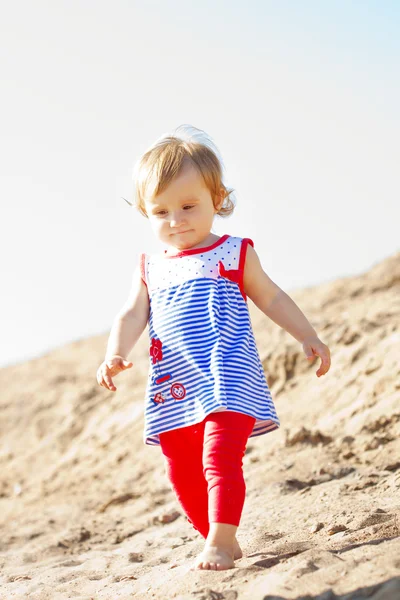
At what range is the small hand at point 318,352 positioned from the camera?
3387 millimetres

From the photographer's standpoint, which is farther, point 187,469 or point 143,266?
point 143,266

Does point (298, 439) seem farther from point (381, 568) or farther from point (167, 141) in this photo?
point (381, 568)

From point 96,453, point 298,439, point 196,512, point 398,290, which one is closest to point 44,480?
point 96,453

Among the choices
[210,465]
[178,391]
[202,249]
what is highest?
[202,249]

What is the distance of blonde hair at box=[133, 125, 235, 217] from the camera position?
11.1 feet

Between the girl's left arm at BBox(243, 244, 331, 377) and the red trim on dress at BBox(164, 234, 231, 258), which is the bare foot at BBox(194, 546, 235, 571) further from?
the red trim on dress at BBox(164, 234, 231, 258)

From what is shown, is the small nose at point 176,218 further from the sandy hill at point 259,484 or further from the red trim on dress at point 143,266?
the sandy hill at point 259,484

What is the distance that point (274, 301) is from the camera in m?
3.53

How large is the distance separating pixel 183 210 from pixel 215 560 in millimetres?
1408

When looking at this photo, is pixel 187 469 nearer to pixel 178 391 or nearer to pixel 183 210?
pixel 178 391

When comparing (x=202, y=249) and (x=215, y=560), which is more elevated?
(x=202, y=249)

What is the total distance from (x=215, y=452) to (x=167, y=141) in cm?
139

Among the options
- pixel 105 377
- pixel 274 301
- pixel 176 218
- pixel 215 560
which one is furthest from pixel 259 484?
pixel 176 218

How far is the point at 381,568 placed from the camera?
2.48 m
